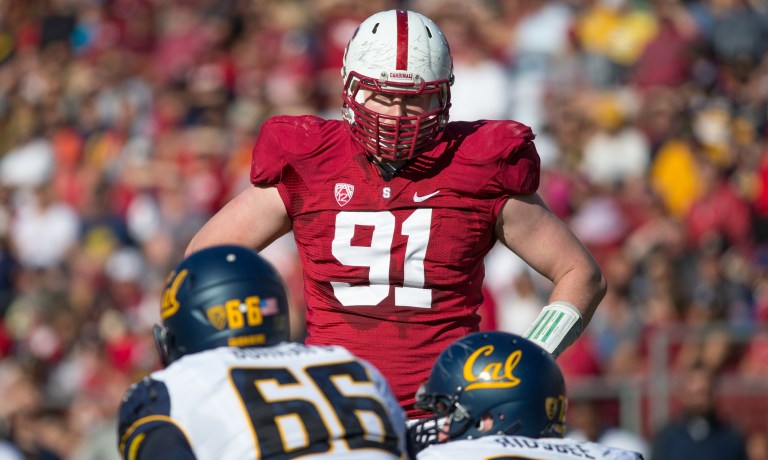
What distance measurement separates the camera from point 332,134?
4824mm

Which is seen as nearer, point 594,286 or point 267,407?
point 267,407

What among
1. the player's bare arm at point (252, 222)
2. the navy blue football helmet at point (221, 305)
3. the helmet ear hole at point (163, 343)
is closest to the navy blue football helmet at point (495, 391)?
the navy blue football helmet at point (221, 305)

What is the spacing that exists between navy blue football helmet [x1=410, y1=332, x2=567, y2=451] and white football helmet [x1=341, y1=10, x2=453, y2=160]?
874 millimetres

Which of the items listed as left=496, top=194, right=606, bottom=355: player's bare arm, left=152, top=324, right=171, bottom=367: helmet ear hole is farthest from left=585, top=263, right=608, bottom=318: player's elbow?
left=152, top=324, right=171, bottom=367: helmet ear hole

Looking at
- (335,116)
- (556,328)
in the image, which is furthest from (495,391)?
(335,116)

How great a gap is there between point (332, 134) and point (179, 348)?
1.30 m

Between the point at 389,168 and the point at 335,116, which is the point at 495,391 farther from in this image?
the point at 335,116

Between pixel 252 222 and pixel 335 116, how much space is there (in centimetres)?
845

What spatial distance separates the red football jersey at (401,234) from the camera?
183 inches

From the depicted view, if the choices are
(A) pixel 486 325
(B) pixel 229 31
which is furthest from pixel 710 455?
(B) pixel 229 31

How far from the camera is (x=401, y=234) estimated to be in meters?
4.65

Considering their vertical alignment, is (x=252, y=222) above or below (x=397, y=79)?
below

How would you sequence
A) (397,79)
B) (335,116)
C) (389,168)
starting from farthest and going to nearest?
1. (335,116)
2. (389,168)
3. (397,79)

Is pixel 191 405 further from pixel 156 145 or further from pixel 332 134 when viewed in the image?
pixel 156 145
